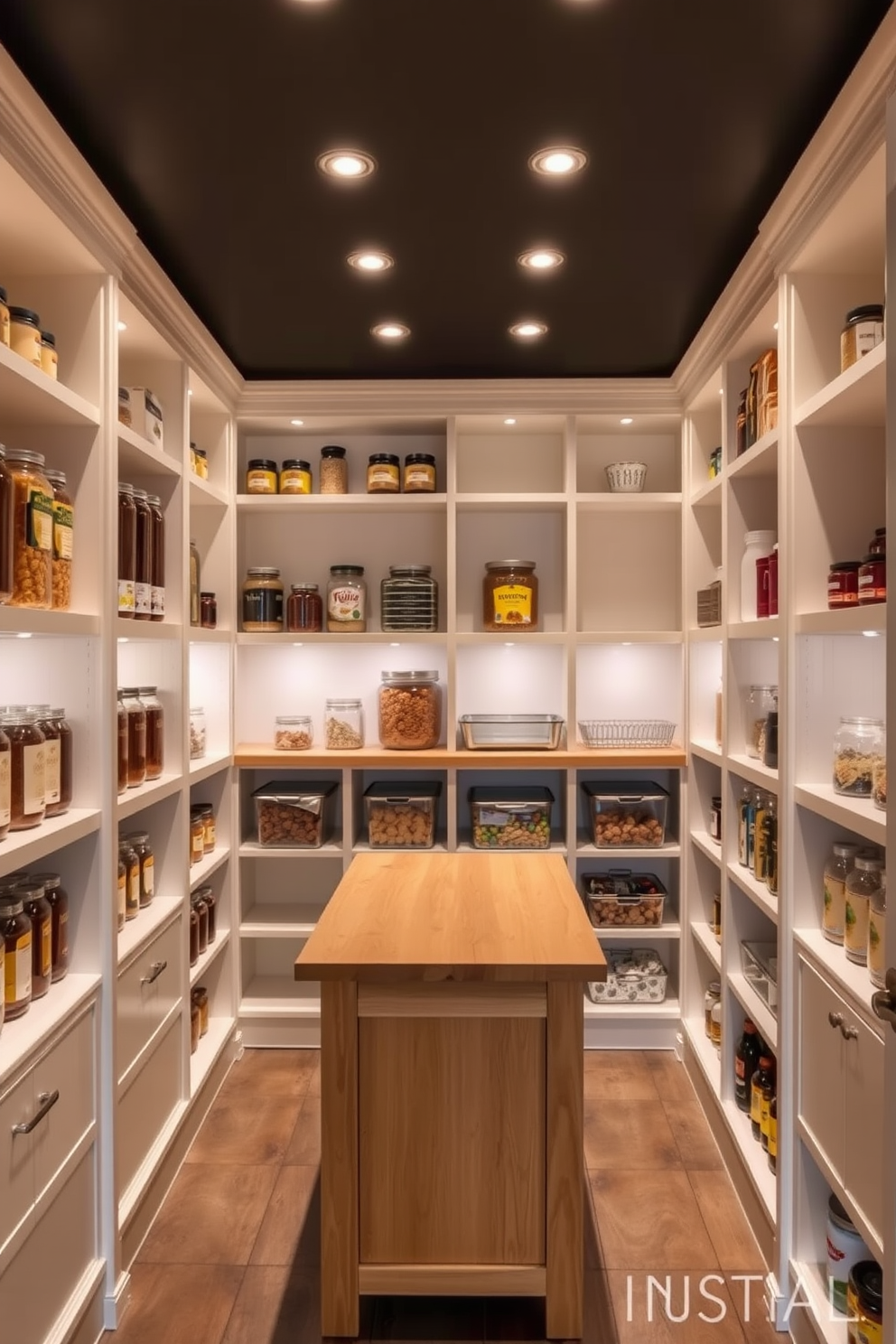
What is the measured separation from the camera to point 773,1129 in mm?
2326

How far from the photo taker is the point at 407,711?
338cm

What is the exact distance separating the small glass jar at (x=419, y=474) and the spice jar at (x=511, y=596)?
1.28 ft

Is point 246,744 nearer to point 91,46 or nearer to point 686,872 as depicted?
point 686,872

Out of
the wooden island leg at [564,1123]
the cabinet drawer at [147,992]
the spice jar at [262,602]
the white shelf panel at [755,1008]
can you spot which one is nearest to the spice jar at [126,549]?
the cabinet drawer at [147,992]

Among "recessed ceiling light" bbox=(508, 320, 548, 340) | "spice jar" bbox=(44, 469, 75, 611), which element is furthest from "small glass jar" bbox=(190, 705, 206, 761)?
"recessed ceiling light" bbox=(508, 320, 548, 340)

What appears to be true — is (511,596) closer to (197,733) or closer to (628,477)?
(628,477)

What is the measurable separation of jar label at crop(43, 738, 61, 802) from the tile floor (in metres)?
1.24

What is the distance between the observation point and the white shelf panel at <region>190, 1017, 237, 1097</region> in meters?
2.86

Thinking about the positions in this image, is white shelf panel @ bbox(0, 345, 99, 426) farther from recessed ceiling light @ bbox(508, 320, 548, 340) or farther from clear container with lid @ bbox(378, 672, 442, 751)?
clear container with lid @ bbox(378, 672, 442, 751)

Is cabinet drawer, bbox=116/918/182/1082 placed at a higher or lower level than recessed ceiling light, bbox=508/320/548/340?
lower

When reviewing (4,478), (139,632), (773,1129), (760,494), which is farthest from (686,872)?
(4,478)

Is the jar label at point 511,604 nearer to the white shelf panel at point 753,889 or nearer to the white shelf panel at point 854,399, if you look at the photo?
the white shelf panel at point 753,889

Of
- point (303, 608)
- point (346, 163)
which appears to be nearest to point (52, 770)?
point (346, 163)

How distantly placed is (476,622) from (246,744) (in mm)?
1088
